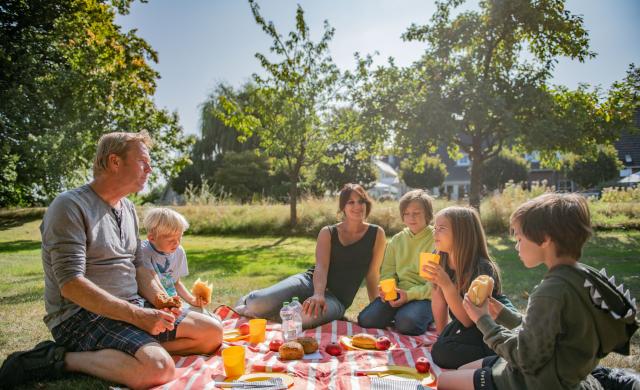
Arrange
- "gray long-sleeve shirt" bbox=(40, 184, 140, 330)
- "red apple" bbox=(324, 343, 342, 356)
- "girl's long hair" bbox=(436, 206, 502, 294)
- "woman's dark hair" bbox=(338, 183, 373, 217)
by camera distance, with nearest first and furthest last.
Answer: "gray long-sleeve shirt" bbox=(40, 184, 140, 330)
"girl's long hair" bbox=(436, 206, 502, 294)
"red apple" bbox=(324, 343, 342, 356)
"woman's dark hair" bbox=(338, 183, 373, 217)

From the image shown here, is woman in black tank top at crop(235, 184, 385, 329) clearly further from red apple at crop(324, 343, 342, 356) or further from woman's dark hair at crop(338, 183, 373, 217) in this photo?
red apple at crop(324, 343, 342, 356)

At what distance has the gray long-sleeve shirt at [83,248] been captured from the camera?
331 centimetres

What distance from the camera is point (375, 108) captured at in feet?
52.1

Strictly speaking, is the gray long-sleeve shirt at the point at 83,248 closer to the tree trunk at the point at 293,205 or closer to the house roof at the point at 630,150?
the tree trunk at the point at 293,205

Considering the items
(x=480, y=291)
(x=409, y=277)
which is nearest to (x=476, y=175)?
(x=409, y=277)

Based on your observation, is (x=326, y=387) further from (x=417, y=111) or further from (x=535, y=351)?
(x=417, y=111)

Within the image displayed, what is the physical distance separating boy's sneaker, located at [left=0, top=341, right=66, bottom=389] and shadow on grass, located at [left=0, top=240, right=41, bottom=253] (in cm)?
1268

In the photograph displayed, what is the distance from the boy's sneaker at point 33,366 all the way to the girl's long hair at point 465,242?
3.29m

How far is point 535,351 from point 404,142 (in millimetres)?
13353

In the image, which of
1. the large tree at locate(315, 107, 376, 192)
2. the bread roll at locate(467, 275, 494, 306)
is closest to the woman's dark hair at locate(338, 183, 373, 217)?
the bread roll at locate(467, 275, 494, 306)

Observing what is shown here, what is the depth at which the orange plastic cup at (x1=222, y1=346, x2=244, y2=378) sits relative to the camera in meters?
3.51

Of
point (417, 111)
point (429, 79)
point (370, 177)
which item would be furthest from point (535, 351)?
point (370, 177)

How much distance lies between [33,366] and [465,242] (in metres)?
3.56

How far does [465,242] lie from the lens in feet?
12.5
